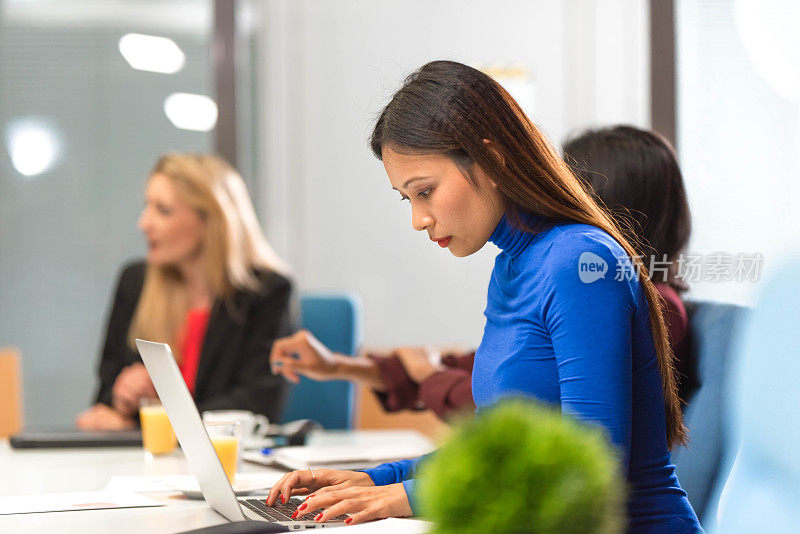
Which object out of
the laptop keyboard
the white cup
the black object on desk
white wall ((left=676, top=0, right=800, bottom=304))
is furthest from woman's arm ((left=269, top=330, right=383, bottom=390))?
white wall ((left=676, top=0, right=800, bottom=304))

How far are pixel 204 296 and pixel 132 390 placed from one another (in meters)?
0.47

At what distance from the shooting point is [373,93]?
3.48 meters

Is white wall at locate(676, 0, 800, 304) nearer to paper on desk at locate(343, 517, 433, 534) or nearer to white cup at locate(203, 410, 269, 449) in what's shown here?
white cup at locate(203, 410, 269, 449)

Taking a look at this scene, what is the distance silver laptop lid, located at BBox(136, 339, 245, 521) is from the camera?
109 cm

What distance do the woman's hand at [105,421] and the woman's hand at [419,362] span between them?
0.78 m

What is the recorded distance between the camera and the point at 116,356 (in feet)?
8.48

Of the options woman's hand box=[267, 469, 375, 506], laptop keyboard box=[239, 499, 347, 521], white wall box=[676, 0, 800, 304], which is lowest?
laptop keyboard box=[239, 499, 347, 521]

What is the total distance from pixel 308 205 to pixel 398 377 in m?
1.69

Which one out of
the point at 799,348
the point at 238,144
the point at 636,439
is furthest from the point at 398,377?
the point at 238,144

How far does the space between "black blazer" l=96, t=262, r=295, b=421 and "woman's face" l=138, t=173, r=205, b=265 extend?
0.61ft

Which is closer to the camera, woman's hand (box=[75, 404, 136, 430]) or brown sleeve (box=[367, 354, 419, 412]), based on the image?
brown sleeve (box=[367, 354, 419, 412])

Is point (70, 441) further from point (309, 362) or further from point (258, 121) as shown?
point (258, 121)

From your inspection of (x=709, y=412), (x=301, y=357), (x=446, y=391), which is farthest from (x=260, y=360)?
(x=709, y=412)

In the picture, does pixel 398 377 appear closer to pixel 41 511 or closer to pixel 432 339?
pixel 41 511
